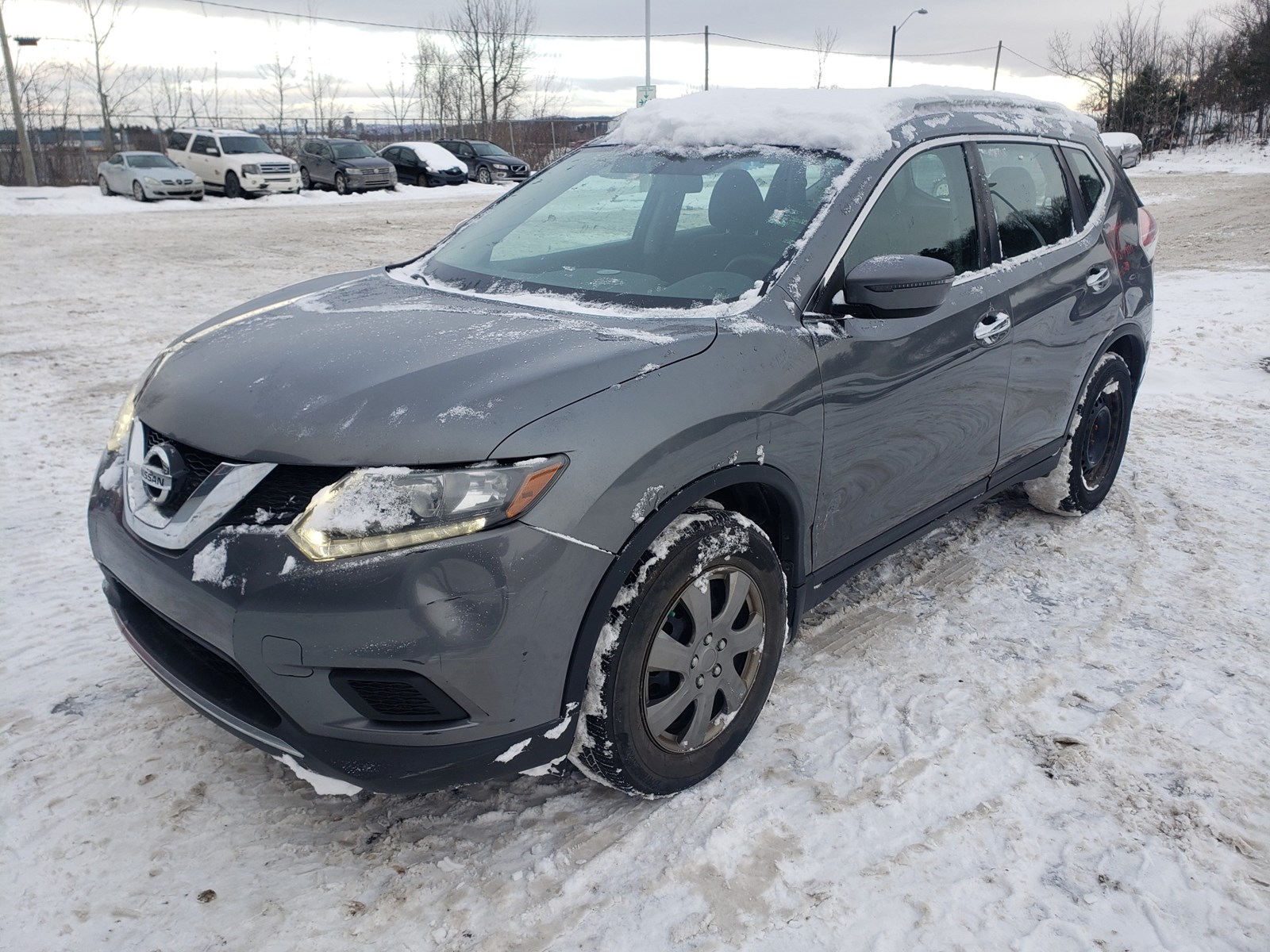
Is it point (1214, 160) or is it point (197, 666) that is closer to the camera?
point (197, 666)

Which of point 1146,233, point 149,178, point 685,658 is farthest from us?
point 149,178

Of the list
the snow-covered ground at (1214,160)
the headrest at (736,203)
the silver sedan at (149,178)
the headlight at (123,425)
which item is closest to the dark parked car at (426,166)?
the silver sedan at (149,178)

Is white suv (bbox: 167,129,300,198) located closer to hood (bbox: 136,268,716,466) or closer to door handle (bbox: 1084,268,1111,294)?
hood (bbox: 136,268,716,466)

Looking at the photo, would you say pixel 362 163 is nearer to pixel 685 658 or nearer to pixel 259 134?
pixel 259 134

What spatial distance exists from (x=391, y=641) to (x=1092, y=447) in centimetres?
373

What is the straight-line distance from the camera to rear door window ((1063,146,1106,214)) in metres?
4.23

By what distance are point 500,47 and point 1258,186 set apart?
99.7 feet

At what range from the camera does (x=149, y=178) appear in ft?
74.9

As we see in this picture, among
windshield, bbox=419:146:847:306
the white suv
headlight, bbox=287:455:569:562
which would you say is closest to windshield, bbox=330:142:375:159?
the white suv

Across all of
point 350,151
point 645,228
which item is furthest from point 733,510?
point 350,151

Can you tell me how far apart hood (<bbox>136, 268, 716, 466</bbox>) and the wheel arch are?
34 cm

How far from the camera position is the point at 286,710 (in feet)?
6.99

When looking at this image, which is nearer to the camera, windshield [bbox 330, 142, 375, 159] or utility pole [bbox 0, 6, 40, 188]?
windshield [bbox 330, 142, 375, 159]

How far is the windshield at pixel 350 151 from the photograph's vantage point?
26.5m
